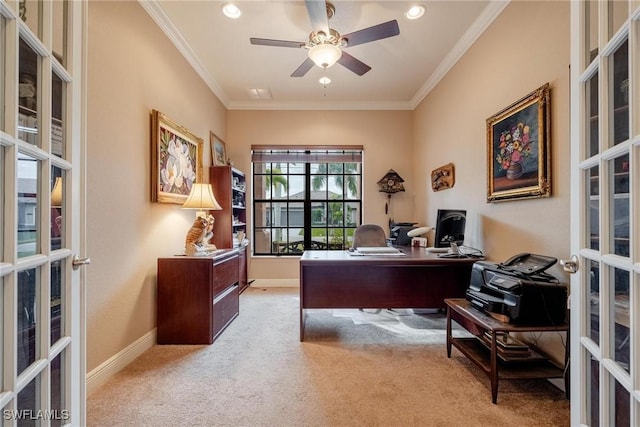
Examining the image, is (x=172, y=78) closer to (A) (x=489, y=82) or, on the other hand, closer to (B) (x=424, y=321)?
(A) (x=489, y=82)

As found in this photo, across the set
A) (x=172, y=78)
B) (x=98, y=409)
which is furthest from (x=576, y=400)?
(x=172, y=78)

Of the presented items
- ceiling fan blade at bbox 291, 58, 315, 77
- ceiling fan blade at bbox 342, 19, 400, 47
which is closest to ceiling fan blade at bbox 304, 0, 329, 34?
ceiling fan blade at bbox 342, 19, 400, 47

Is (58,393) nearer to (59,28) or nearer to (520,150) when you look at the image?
(59,28)

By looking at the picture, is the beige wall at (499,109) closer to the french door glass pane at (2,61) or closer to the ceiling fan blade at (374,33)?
the ceiling fan blade at (374,33)

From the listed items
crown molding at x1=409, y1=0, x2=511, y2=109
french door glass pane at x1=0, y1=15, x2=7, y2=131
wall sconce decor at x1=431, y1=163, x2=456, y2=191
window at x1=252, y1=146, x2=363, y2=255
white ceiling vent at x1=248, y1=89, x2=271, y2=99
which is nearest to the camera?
french door glass pane at x1=0, y1=15, x2=7, y2=131

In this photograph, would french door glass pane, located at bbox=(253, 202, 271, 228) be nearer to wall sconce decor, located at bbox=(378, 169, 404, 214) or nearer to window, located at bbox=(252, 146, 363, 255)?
window, located at bbox=(252, 146, 363, 255)

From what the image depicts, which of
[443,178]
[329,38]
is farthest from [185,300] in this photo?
[443,178]

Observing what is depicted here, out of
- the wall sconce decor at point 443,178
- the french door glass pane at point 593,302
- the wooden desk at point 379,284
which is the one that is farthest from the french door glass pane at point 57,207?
the wall sconce decor at point 443,178

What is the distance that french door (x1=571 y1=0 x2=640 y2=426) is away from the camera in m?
→ 0.79

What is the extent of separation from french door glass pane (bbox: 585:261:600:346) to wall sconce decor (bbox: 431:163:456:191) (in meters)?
2.30

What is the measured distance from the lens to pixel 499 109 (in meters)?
2.33

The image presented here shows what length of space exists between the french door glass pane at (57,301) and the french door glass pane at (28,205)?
0.14 meters

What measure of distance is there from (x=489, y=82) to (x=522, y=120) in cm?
62

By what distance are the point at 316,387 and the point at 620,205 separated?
176cm
